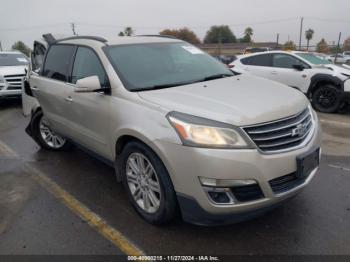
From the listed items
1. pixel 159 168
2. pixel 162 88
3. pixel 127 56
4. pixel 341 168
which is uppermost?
pixel 127 56

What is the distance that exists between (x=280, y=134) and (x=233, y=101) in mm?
487

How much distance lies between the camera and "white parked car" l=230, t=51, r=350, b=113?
8039 mm

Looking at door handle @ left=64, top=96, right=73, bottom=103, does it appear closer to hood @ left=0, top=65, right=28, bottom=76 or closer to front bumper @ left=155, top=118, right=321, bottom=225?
front bumper @ left=155, top=118, right=321, bottom=225

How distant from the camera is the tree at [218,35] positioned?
92.6 meters

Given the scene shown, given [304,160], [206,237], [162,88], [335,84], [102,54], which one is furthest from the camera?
[335,84]

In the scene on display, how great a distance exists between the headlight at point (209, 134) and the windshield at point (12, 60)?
33.1 ft

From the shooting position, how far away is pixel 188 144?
263cm

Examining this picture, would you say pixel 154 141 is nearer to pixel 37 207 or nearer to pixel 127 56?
pixel 127 56

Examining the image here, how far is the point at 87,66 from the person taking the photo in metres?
3.98

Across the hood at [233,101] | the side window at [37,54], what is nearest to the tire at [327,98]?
the hood at [233,101]

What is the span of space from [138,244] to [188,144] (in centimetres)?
105

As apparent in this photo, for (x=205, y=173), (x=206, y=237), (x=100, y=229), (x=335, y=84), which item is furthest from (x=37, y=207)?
(x=335, y=84)

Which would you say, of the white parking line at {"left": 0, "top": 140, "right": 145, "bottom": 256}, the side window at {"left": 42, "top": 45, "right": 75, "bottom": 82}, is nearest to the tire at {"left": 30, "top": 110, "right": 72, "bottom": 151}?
the white parking line at {"left": 0, "top": 140, "right": 145, "bottom": 256}

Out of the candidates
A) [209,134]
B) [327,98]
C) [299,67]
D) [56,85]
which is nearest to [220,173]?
[209,134]
